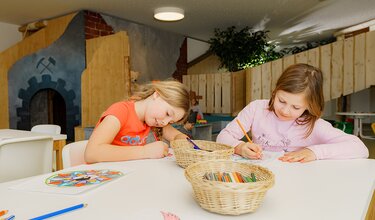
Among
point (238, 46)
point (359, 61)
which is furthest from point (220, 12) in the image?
point (359, 61)

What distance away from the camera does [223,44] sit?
21.9ft

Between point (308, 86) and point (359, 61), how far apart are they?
4.15 metres

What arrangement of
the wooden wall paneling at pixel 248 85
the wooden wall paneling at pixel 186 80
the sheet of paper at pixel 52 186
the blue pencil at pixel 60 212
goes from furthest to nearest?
the wooden wall paneling at pixel 186 80 → the wooden wall paneling at pixel 248 85 → the sheet of paper at pixel 52 186 → the blue pencil at pixel 60 212

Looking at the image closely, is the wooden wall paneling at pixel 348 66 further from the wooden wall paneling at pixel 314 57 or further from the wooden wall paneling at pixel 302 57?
the wooden wall paneling at pixel 302 57

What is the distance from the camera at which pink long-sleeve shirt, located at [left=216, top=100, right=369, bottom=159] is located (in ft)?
4.49

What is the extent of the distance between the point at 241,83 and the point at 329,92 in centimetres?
177

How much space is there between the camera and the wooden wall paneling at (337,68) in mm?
5125

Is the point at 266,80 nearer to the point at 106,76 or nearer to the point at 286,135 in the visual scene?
the point at 106,76

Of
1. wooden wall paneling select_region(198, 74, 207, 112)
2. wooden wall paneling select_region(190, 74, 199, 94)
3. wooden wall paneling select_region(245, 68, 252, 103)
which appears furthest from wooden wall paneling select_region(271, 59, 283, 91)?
wooden wall paneling select_region(190, 74, 199, 94)

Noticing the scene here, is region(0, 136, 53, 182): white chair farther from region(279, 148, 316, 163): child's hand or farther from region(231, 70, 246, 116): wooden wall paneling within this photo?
region(231, 70, 246, 116): wooden wall paneling

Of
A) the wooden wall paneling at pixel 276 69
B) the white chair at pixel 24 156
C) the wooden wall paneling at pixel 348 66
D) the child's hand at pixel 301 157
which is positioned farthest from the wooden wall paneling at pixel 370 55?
the white chair at pixel 24 156

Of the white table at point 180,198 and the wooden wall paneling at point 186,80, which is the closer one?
the white table at point 180,198

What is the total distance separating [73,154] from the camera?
4.73ft

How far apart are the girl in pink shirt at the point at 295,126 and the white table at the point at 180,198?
0.88 ft
